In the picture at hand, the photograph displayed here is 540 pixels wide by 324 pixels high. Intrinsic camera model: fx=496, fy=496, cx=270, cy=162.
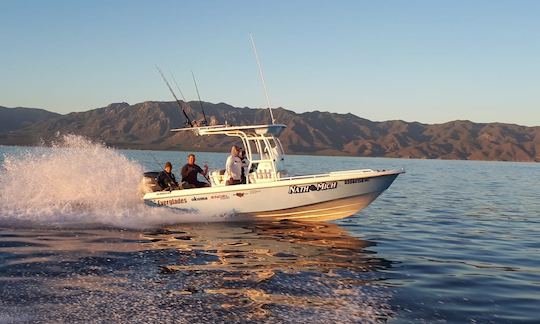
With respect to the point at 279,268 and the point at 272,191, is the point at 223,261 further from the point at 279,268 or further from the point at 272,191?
the point at 272,191

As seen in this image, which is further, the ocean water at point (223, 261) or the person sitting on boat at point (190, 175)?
the person sitting on boat at point (190, 175)

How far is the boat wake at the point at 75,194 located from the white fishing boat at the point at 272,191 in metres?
0.66

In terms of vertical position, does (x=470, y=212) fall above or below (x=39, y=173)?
below

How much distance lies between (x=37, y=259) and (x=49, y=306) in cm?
341

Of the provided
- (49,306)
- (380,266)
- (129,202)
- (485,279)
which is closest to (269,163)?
(129,202)

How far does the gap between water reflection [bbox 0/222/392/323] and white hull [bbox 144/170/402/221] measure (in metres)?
1.97

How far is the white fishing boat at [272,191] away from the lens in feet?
52.1

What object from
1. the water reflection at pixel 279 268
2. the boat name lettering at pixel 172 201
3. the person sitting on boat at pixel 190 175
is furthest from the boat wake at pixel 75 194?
the water reflection at pixel 279 268

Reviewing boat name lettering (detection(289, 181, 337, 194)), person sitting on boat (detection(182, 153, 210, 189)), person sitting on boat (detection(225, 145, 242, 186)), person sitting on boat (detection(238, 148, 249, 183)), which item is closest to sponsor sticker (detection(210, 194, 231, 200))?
person sitting on boat (detection(225, 145, 242, 186))

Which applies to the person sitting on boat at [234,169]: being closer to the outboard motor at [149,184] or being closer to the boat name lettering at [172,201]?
the boat name lettering at [172,201]

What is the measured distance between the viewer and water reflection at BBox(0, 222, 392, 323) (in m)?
7.20

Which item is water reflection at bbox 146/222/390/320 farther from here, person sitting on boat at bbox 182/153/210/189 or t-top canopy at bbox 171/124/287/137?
t-top canopy at bbox 171/124/287/137

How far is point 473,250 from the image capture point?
44.0ft

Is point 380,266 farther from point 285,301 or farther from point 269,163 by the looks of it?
point 269,163
